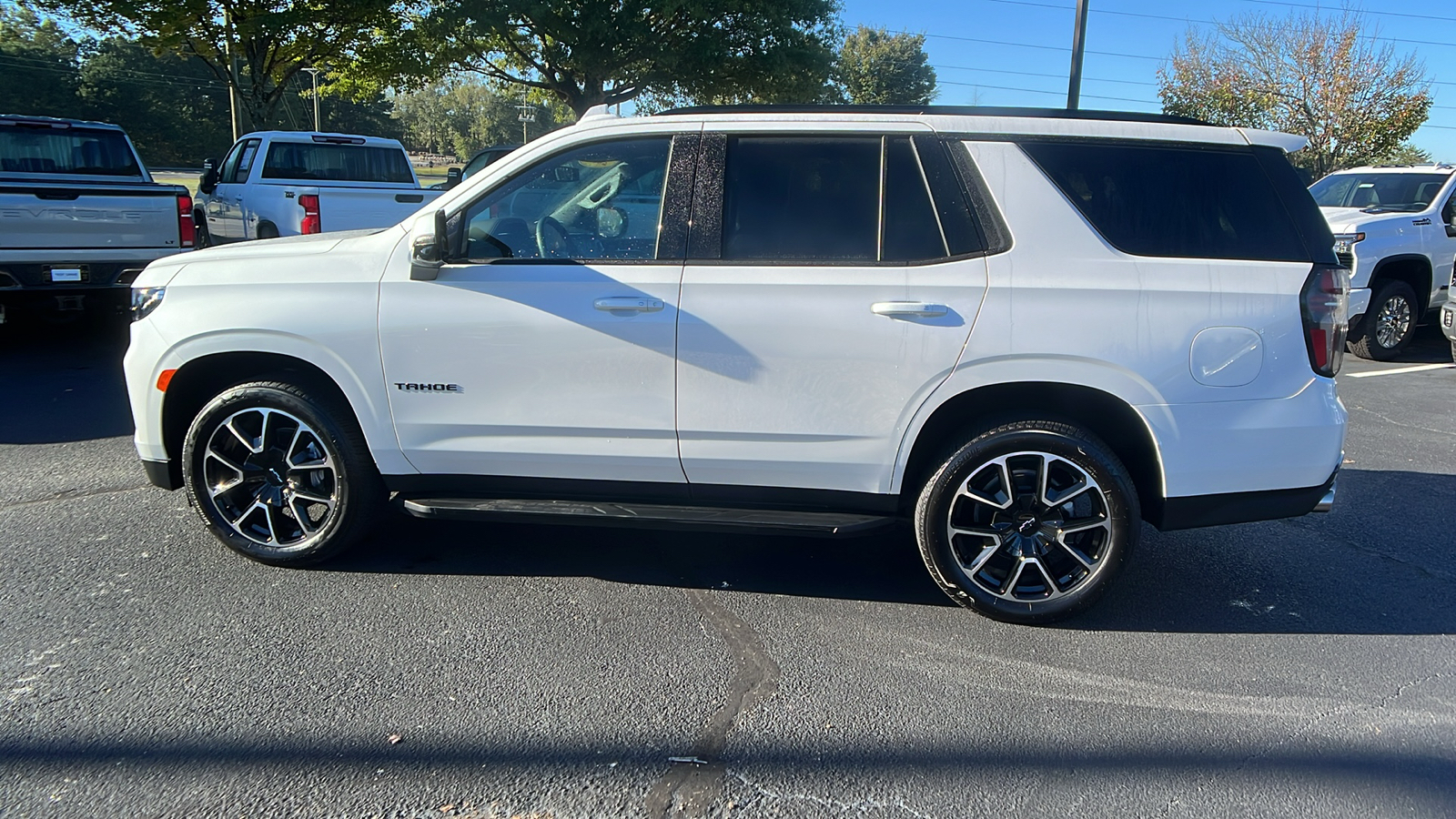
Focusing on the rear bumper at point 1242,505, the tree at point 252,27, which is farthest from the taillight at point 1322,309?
the tree at point 252,27

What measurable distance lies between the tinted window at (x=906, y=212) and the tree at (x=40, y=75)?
5611cm

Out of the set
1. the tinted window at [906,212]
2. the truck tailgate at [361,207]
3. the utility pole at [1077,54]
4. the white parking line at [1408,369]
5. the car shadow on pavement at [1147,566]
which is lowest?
the car shadow on pavement at [1147,566]

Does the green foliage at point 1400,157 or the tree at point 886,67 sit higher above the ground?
the tree at point 886,67

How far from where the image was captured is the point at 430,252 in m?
3.78

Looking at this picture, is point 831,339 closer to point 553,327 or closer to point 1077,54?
point 553,327

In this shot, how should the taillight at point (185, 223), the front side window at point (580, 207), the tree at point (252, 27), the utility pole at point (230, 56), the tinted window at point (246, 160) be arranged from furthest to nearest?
the utility pole at point (230, 56)
the tree at point (252, 27)
the tinted window at point (246, 160)
the taillight at point (185, 223)
the front side window at point (580, 207)

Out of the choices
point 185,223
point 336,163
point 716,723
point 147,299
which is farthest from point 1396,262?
point 336,163

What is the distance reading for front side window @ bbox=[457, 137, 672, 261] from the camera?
3826 mm

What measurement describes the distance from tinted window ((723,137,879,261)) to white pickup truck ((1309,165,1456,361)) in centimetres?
781

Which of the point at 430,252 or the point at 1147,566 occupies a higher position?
the point at 430,252

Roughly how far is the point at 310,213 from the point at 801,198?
746cm

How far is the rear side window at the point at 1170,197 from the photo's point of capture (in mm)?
3553

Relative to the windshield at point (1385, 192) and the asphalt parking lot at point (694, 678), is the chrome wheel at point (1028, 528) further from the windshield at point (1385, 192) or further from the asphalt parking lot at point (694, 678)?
the windshield at point (1385, 192)

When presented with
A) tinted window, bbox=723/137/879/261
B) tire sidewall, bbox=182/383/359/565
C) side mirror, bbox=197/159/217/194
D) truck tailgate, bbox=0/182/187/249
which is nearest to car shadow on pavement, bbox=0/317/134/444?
truck tailgate, bbox=0/182/187/249
